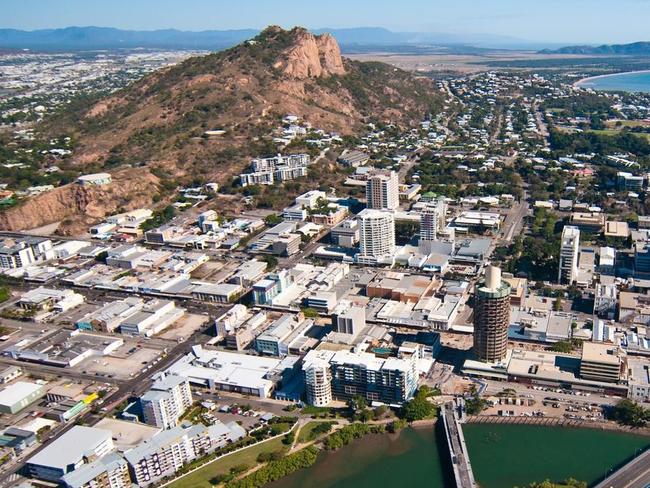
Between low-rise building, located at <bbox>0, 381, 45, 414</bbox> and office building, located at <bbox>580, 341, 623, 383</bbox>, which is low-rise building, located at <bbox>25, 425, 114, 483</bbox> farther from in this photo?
office building, located at <bbox>580, 341, 623, 383</bbox>

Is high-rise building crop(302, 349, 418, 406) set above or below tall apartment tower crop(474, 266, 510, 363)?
below

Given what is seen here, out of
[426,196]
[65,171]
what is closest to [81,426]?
[426,196]

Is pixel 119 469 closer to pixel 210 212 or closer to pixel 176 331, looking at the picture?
pixel 176 331

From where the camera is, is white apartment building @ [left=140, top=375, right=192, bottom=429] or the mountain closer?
white apartment building @ [left=140, top=375, right=192, bottom=429]

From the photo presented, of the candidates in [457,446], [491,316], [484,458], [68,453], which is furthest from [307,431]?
[491,316]

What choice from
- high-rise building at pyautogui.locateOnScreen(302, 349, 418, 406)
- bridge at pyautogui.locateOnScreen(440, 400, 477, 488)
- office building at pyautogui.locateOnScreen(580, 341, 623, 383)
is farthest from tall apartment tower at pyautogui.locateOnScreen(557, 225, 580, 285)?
bridge at pyautogui.locateOnScreen(440, 400, 477, 488)

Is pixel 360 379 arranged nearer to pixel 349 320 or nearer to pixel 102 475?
pixel 349 320
